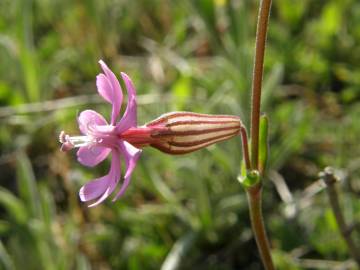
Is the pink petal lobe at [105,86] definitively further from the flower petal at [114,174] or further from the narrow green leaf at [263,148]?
the narrow green leaf at [263,148]

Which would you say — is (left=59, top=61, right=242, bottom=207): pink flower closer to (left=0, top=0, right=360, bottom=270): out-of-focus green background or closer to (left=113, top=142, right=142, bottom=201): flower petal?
(left=113, top=142, right=142, bottom=201): flower petal

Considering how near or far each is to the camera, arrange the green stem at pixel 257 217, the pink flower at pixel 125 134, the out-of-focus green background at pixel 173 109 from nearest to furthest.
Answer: the pink flower at pixel 125 134 < the green stem at pixel 257 217 < the out-of-focus green background at pixel 173 109

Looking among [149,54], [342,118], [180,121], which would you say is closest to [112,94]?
[180,121]

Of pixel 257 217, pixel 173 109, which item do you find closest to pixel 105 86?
pixel 257 217

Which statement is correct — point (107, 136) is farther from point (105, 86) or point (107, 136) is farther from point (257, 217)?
point (257, 217)

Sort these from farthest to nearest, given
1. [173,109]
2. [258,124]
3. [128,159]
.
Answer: [173,109] < [258,124] < [128,159]

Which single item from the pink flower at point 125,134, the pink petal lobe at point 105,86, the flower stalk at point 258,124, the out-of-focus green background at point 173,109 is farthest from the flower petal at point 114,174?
the out-of-focus green background at point 173,109

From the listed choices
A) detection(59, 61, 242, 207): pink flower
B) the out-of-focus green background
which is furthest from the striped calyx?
the out-of-focus green background
